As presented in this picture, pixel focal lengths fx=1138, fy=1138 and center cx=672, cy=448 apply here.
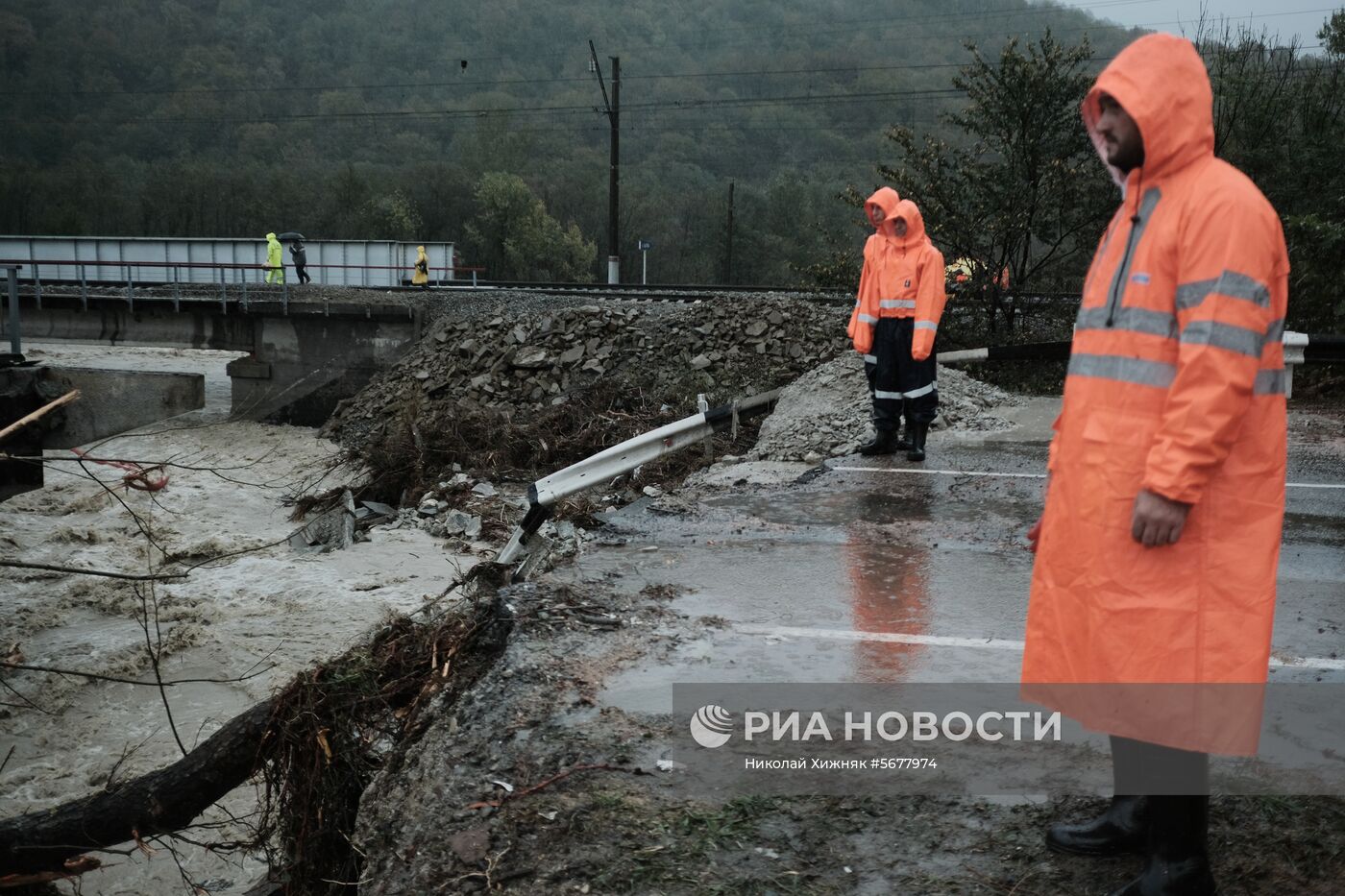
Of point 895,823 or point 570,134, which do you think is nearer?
point 895,823

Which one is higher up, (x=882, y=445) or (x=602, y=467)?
(x=602, y=467)

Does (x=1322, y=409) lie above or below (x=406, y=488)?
above

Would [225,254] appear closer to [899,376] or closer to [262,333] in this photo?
[262,333]

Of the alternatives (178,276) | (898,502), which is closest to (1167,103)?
(898,502)

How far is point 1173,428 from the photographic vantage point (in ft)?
8.53

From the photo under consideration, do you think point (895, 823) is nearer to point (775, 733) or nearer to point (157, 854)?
point (775, 733)

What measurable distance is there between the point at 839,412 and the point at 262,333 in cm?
2041

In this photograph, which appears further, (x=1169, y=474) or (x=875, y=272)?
(x=875, y=272)

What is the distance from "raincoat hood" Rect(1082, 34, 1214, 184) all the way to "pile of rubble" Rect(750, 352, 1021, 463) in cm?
713

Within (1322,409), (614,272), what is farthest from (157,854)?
(614,272)

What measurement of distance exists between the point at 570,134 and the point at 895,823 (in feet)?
334

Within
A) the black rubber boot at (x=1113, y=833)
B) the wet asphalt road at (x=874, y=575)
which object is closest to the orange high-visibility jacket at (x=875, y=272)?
the wet asphalt road at (x=874, y=575)

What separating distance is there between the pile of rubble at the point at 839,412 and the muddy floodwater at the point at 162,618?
11.0 ft

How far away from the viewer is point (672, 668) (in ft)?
14.5
